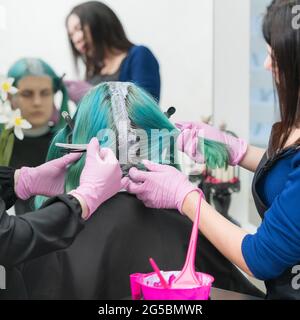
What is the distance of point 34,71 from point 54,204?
1.95 feet

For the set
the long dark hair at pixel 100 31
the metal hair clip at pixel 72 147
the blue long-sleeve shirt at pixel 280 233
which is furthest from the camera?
the long dark hair at pixel 100 31

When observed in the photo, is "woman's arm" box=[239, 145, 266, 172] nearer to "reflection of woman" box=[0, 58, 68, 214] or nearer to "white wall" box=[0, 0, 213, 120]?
"white wall" box=[0, 0, 213, 120]

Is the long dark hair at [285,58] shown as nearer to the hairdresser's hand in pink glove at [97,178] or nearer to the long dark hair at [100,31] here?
the hairdresser's hand in pink glove at [97,178]

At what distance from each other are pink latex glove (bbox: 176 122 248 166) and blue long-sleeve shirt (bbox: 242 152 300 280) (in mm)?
262

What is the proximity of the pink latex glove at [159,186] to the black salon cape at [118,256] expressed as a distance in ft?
0.11

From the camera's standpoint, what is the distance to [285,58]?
0.92 meters

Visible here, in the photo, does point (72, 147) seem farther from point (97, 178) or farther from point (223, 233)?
point (223, 233)

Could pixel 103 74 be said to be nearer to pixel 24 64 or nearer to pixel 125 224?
pixel 24 64

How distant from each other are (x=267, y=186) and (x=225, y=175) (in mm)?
405

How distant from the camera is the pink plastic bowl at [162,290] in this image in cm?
86

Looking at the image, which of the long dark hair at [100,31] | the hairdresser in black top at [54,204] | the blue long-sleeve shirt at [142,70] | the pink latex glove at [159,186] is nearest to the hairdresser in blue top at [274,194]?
the pink latex glove at [159,186]

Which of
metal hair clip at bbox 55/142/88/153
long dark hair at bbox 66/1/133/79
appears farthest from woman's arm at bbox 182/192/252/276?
long dark hair at bbox 66/1/133/79

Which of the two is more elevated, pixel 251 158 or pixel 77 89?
pixel 77 89

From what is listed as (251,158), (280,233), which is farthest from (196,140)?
(280,233)
